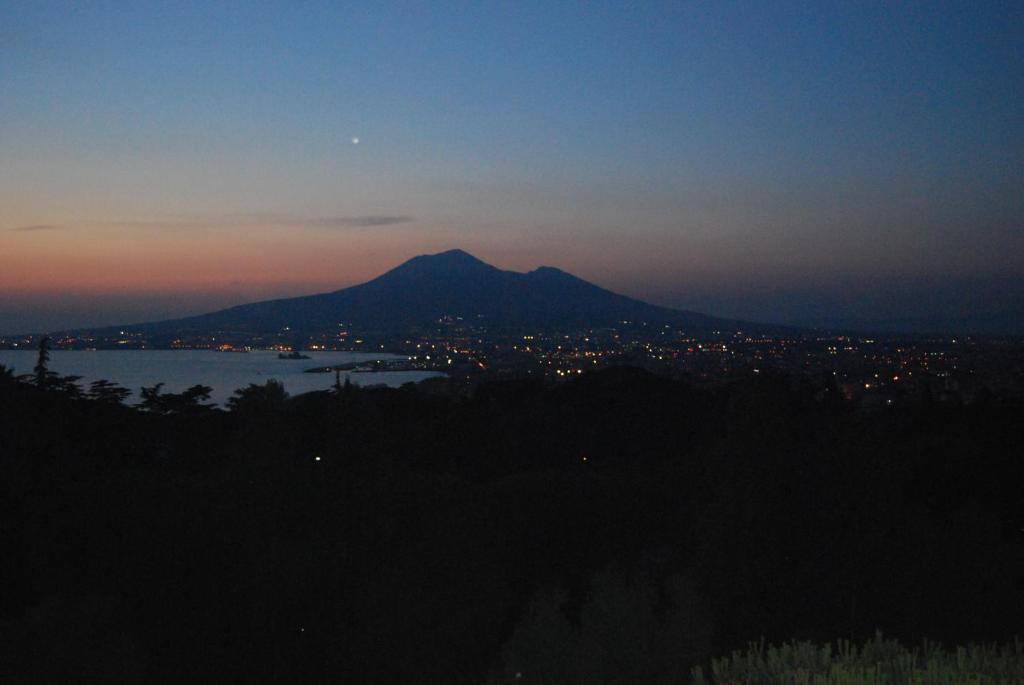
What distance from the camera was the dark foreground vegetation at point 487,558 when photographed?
7742 mm

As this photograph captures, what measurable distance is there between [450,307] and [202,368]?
3409 cm

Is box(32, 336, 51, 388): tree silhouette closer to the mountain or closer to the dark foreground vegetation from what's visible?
the dark foreground vegetation

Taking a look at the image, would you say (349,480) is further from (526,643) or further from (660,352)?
(660,352)

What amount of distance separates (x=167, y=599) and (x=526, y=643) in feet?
10.0

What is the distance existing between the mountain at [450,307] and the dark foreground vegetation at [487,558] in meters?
45.3

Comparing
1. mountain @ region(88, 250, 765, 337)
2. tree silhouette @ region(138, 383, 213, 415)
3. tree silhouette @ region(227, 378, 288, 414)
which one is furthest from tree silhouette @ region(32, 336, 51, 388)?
mountain @ region(88, 250, 765, 337)

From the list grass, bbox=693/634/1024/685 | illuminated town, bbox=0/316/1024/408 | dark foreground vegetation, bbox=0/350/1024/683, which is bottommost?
dark foreground vegetation, bbox=0/350/1024/683

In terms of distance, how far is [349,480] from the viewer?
35.5ft

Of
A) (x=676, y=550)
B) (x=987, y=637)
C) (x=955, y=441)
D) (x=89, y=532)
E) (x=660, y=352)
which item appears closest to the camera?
(x=987, y=637)

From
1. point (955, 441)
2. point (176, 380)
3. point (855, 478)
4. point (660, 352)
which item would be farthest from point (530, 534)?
point (660, 352)

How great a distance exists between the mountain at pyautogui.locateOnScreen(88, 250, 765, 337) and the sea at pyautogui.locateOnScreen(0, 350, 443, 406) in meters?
11.2

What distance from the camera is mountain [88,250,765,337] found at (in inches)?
2395

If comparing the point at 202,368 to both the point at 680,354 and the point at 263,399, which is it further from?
the point at 263,399

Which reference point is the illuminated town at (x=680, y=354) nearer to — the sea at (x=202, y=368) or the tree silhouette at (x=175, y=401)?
the sea at (x=202, y=368)
